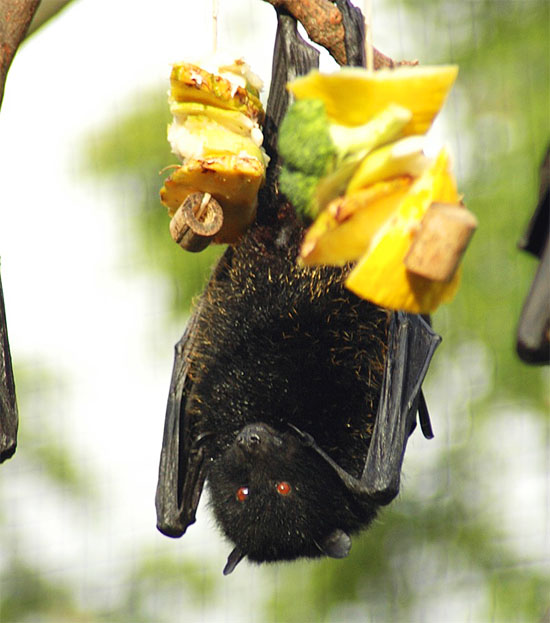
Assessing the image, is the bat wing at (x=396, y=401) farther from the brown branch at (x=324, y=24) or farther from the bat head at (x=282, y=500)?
the brown branch at (x=324, y=24)

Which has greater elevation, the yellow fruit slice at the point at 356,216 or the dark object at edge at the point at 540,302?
the dark object at edge at the point at 540,302

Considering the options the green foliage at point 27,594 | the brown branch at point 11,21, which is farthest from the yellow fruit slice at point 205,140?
the green foliage at point 27,594

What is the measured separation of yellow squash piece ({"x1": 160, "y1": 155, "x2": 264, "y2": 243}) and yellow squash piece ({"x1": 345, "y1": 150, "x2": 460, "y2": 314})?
45cm

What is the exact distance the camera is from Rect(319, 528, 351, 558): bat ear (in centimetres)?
207

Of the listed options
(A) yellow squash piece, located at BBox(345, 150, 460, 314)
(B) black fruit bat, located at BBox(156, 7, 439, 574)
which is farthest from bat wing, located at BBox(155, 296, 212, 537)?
(A) yellow squash piece, located at BBox(345, 150, 460, 314)

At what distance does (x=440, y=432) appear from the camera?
4.71m

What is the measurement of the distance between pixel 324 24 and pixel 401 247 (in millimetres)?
807

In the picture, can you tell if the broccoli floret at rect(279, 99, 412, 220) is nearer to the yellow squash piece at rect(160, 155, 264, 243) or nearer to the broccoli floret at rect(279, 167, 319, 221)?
the broccoli floret at rect(279, 167, 319, 221)

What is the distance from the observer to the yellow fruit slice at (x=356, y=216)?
1.31 m

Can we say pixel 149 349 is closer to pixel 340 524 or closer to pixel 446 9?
pixel 446 9

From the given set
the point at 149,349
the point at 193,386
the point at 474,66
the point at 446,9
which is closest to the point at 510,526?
the point at 149,349

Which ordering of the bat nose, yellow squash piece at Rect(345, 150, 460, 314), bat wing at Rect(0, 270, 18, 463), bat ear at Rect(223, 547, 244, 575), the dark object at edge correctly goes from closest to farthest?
the dark object at edge, yellow squash piece at Rect(345, 150, 460, 314), bat wing at Rect(0, 270, 18, 463), the bat nose, bat ear at Rect(223, 547, 244, 575)

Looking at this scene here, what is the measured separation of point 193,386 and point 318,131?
976mm

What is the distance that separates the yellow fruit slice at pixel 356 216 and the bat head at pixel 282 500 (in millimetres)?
782
